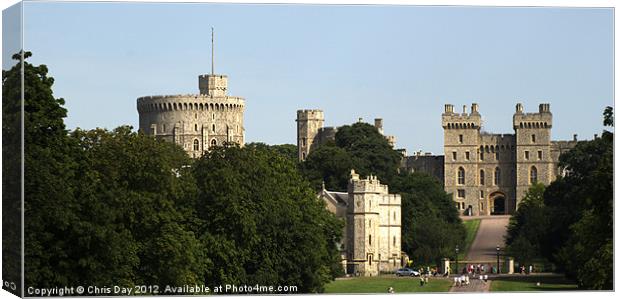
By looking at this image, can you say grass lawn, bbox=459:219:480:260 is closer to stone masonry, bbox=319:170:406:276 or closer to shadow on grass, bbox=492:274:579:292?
stone masonry, bbox=319:170:406:276

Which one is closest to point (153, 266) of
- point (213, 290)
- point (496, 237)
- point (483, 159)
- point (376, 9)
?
point (213, 290)

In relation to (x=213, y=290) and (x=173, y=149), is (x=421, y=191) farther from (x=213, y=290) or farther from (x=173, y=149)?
(x=213, y=290)

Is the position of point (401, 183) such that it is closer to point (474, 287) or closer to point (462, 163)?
point (462, 163)

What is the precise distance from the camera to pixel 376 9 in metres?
39.8

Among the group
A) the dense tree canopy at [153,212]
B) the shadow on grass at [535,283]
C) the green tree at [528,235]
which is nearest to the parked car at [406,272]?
the green tree at [528,235]

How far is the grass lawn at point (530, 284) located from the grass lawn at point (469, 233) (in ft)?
54.3

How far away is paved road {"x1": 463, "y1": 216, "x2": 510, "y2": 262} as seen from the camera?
68.8m

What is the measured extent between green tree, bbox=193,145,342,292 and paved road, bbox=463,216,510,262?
1297 centimetres

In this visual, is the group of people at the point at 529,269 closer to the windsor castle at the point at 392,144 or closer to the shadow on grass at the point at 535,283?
the shadow on grass at the point at 535,283

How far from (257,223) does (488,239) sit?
31.2 metres

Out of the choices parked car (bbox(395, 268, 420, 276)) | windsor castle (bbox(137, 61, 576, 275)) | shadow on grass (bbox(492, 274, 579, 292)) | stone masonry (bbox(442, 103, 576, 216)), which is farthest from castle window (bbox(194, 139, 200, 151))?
stone masonry (bbox(442, 103, 576, 216))

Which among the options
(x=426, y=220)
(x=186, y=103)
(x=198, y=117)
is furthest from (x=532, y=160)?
(x=186, y=103)

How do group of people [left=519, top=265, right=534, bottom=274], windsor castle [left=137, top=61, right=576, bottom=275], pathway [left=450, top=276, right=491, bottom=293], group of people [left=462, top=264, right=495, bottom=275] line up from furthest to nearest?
windsor castle [left=137, top=61, right=576, bottom=275], group of people [left=462, top=264, right=495, bottom=275], group of people [left=519, top=265, right=534, bottom=274], pathway [left=450, top=276, right=491, bottom=293]

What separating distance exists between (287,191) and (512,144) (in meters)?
40.9
